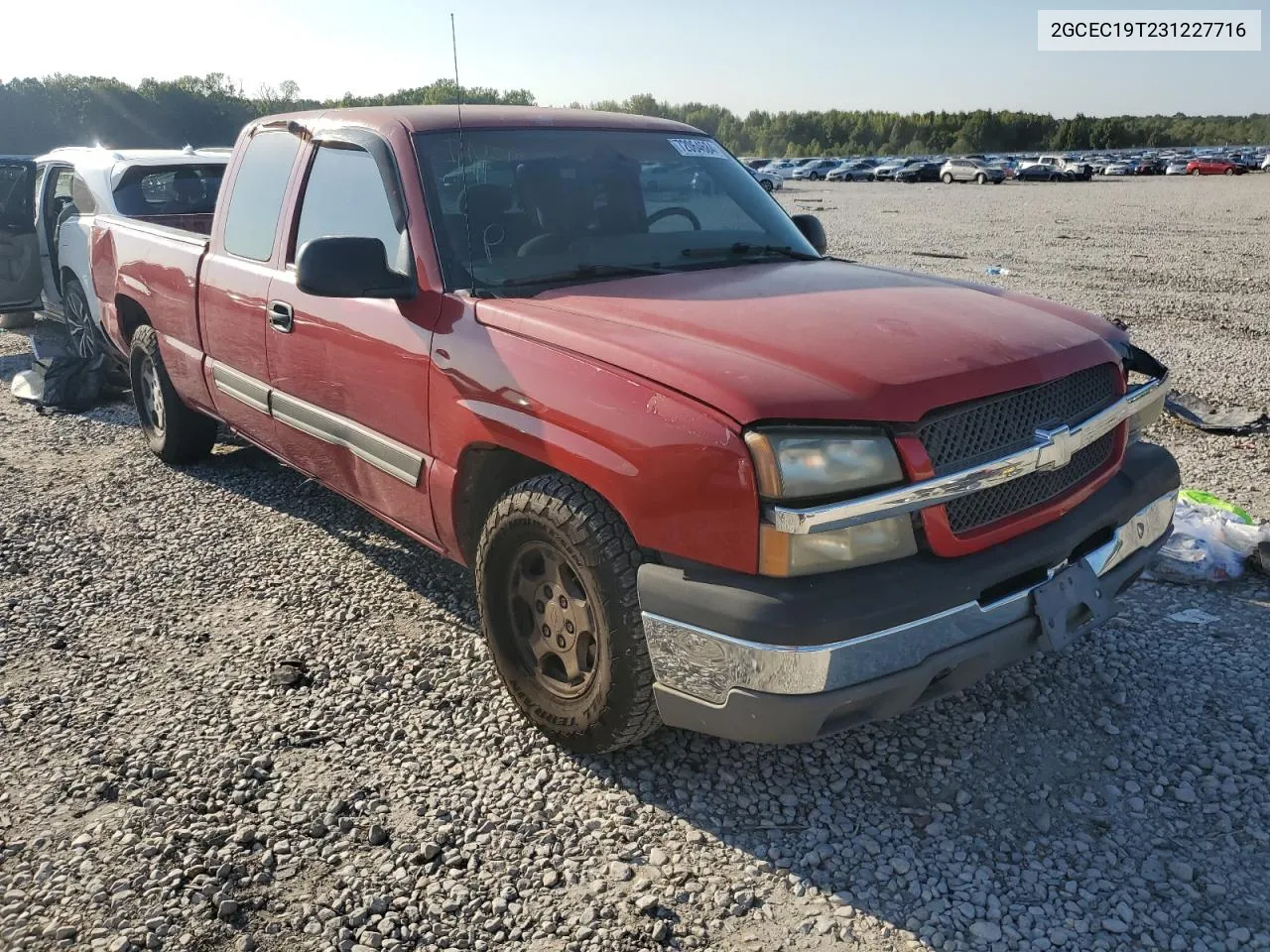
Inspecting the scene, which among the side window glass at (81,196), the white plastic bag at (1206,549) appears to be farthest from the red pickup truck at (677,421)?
the side window glass at (81,196)

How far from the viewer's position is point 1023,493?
2734mm

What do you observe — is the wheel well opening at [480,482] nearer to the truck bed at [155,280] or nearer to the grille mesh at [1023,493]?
the grille mesh at [1023,493]

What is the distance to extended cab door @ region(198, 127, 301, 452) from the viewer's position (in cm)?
429

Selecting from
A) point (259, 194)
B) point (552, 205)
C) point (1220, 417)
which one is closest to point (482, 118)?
point (552, 205)

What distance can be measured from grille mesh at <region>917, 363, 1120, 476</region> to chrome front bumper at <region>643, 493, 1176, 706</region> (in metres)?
0.38

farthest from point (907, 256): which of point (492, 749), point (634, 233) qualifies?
point (492, 749)

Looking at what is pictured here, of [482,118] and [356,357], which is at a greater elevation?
[482,118]

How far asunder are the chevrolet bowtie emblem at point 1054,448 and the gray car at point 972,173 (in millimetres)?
52249

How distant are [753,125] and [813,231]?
13041 cm

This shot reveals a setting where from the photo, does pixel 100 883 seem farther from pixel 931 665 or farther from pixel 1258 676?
pixel 1258 676

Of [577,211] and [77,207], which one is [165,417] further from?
[577,211]

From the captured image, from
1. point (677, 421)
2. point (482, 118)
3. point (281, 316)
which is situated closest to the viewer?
point (677, 421)

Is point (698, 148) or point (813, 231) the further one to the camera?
point (813, 231)

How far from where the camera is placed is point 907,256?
1625 centimetres
